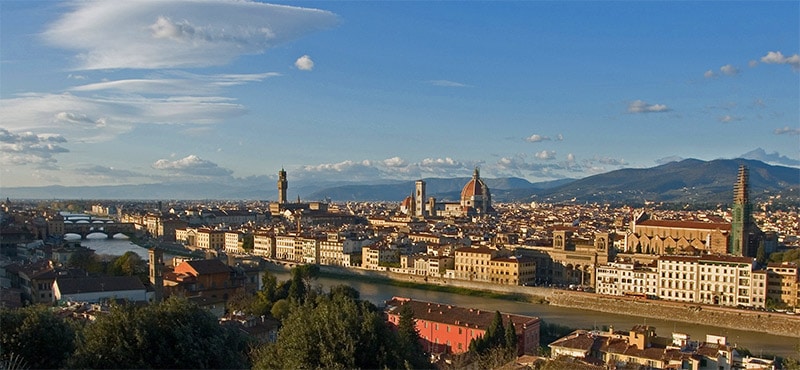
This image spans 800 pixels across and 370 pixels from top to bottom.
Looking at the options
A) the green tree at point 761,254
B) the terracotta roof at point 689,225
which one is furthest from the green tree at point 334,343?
the terracotta roof at point 689,225

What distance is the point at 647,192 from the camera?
351 feet

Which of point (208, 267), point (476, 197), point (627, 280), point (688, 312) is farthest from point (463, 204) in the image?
point (208, 267)

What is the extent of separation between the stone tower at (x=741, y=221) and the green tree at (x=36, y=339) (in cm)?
1758

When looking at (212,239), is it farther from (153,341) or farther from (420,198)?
(153,341)

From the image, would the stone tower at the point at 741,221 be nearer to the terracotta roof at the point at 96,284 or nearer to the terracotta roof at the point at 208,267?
the terracotta roof at the point at 208,267

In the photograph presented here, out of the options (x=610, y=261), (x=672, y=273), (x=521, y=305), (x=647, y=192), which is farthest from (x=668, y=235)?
(x=647, y=192)

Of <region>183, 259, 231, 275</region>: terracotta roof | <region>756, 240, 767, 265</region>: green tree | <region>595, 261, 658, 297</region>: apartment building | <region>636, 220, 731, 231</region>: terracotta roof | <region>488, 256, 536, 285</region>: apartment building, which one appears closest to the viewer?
<region>183, 259, 231, 275</region>: terracotta roof

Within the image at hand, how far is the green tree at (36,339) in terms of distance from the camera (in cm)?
445

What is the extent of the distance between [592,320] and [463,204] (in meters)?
31.2

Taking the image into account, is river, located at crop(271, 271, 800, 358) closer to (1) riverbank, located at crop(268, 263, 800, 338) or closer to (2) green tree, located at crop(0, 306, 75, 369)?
(1) riverbank, located at crop(268, 263, 800, 338)

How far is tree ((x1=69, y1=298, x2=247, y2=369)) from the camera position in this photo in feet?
14.3

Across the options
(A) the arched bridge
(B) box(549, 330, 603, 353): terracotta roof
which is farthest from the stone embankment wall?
(A) the arched bridge

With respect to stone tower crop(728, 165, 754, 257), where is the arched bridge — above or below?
below

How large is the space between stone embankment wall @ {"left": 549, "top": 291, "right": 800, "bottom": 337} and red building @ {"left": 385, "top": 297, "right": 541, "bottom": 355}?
5.01 m
